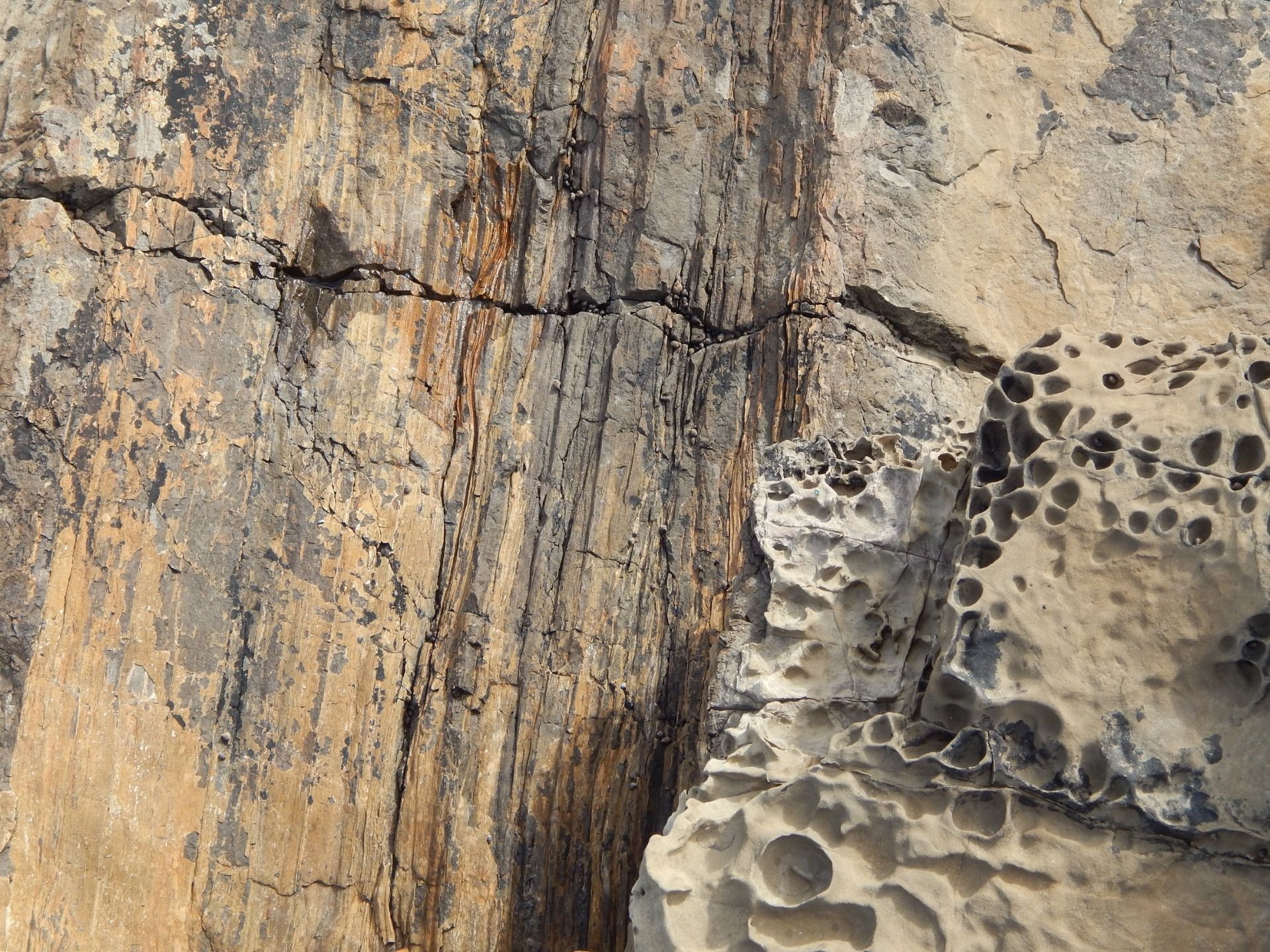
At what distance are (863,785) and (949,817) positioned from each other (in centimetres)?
18

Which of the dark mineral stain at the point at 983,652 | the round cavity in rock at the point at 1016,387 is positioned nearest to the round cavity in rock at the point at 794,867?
the dark mineral stain at the point at 983,652

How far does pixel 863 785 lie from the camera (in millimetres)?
2545

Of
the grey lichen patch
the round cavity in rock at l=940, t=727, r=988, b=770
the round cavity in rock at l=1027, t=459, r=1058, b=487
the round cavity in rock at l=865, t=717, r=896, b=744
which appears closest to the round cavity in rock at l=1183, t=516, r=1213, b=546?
the round cavity in rock at l=1027, t=459, r=1058, b=487

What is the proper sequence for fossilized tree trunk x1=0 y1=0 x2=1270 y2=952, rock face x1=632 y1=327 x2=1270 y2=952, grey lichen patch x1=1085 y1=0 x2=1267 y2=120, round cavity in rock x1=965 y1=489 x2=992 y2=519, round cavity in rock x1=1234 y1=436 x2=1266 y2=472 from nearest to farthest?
rock face x1=632 y1=327 x2=1270 y2=952 < round cavity in rock x1=1234 y1=436 x2=1266 y2=472 < round cavity in rock x1=965 y1=489 x2=992 y2=519 < fossilized tree trunk x1=0 y1=0 x2=1270 y2=952 < grey lichen patch x1=1085 y1=0 x2=1267 y2=120

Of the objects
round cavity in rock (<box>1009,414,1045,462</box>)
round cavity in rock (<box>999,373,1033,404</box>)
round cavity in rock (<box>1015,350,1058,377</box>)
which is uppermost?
round cavity in rock (<box>1015,350,1058,377</box>)

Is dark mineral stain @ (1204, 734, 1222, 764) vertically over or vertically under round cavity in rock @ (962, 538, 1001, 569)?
under

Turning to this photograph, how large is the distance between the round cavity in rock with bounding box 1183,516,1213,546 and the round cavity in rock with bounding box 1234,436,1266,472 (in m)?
0.14

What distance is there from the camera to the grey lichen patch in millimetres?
→ 4055

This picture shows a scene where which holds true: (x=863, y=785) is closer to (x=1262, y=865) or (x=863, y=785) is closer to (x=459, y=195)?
(x=1262, y=865)

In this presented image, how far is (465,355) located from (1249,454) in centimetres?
226

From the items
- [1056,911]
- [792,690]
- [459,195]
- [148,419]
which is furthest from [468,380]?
[1056,911]

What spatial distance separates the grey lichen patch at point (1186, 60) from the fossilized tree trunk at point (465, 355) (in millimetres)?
12

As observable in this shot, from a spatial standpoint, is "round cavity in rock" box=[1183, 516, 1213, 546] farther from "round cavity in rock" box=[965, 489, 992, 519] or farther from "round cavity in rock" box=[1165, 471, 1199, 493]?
"round cavity in rock" box=[965, 489, 992, 519]

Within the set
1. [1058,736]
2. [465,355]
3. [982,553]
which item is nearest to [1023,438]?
[982,553]
